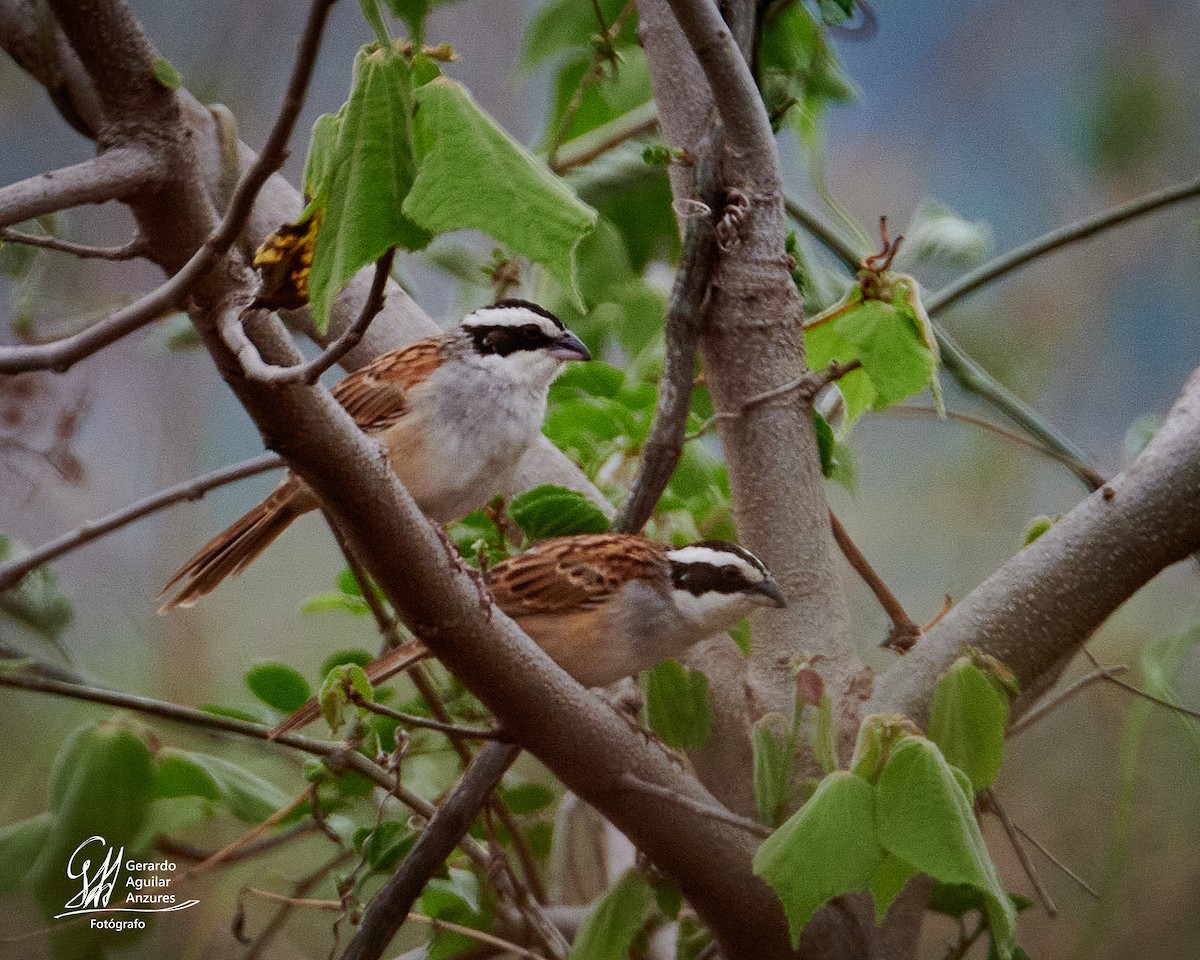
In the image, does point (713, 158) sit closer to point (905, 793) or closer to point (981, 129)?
point (905, 793)

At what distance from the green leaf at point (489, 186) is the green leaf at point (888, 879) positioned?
381 mm

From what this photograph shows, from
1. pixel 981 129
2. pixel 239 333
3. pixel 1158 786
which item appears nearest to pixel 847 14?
pixel 239 333

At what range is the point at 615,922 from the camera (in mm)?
1021

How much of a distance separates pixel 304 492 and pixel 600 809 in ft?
1.33

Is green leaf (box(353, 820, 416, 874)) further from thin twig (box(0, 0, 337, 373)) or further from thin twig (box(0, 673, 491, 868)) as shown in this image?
thin twig (box(0, 0, 337, 373))

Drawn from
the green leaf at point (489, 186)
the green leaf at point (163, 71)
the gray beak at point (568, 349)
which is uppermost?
the green leaf at point (163, 71)

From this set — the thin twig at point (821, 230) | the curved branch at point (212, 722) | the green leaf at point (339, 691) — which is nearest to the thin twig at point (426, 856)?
the curved branch at point (212, 722)

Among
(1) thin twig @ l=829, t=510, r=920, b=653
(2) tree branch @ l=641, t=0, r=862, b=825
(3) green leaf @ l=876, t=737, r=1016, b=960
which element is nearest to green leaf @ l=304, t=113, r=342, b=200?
(3) green leaf @ l=876, t=737, r=1016, b=960

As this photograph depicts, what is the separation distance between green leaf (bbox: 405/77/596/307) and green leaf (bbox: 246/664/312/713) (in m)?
0.77

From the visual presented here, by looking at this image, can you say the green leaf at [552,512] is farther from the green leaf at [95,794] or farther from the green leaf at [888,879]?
the green leaf at [888,879]

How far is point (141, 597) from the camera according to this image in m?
2.03

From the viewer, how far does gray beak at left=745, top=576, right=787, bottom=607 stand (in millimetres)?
1060

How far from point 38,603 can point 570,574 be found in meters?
0.52

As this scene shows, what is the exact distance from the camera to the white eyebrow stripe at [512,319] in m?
1.31
